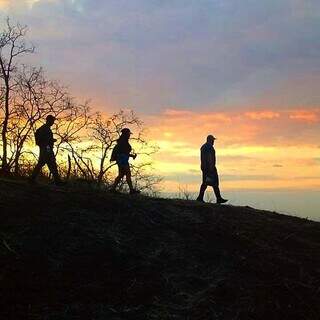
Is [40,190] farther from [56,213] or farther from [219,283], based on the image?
[219,283]

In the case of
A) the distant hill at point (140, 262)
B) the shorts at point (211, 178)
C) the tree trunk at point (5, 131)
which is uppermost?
the tree trunk at point (5, 131)

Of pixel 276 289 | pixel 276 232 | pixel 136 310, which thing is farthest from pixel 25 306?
pixel 276 232

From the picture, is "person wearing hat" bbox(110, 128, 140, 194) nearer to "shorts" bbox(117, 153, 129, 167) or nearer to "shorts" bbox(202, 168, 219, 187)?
"shorts" bbox(117, 153, 129, 167)

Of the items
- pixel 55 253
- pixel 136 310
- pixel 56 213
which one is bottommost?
pixel 136 310

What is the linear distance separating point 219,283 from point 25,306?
305cm

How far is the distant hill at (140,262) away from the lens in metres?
8.62

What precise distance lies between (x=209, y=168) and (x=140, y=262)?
754 centimetres

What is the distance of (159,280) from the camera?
9.45 m

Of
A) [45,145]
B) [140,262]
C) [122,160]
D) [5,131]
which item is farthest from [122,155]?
[5,131]

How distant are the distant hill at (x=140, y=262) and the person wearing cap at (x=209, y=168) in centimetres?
401

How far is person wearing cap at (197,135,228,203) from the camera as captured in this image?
17141mm

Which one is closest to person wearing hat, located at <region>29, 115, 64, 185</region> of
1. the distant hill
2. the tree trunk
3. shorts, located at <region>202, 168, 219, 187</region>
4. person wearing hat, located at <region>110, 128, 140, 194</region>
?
person wearing hat, located at <region>110, 128, 140, 194</region>

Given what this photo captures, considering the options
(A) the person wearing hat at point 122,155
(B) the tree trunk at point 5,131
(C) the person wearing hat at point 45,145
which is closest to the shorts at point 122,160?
Result: (A) the person wearing hat at point 122,155

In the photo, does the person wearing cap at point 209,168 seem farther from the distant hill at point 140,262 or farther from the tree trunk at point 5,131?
the tree trunk at point 5,131
